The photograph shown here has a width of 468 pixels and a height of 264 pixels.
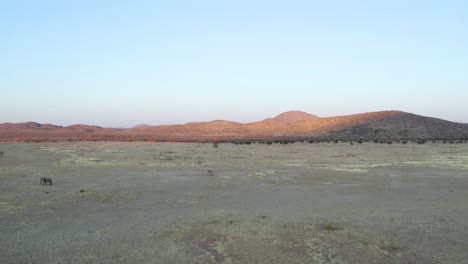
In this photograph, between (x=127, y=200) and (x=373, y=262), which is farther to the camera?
(x=127, y=200)

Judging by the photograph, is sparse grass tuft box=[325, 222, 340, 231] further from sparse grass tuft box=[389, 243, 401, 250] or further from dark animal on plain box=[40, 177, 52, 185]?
dark animal on plain box=[40, 177, 52, 185]

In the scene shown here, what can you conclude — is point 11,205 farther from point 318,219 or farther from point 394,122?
point 394,122

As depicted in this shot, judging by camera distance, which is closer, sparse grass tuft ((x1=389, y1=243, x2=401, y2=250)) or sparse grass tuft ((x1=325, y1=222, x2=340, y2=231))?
sparse grass tuft ((x1=389, y1=243, x2=401, y2=250))

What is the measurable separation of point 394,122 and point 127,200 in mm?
86195

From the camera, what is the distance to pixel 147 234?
8.01m

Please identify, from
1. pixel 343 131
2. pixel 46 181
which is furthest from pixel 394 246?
pixel 343 131

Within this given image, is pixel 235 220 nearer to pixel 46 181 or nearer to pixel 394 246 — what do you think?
pixel 394 246

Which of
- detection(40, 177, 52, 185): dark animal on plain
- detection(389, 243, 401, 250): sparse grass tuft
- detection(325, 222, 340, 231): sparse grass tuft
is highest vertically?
detection(40, 177, 52, 185): dark animal on plain

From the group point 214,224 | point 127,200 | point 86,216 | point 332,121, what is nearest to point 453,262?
point 214,224

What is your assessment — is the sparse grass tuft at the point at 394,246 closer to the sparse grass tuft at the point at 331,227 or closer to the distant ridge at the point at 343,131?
the sparse grass tuft at the point at 331,227

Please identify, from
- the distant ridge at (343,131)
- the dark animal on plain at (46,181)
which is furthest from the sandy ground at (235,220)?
the distant ridge at (343,131)

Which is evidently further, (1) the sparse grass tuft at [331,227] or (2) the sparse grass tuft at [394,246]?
(1) the sparse grass tuft at [331,227]

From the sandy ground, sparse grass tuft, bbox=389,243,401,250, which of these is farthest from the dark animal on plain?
sparse grass tuft, bbox=389,243,401,250

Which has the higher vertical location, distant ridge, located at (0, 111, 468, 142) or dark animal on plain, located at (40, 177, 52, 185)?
distant ridge, located at (0, 111, 468, 142)
